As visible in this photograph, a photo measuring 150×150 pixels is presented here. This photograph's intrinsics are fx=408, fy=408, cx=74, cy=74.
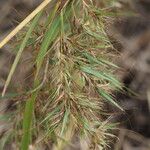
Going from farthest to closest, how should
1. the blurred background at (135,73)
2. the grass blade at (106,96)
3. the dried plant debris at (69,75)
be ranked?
the blurred background at (135,73)
the grass blade at (106,96)
the dried plant debris at (69,75)

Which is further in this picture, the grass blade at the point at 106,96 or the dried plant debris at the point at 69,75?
the grass blade at the point at 106,96

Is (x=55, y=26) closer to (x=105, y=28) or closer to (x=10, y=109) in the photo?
(x=105, y=28)

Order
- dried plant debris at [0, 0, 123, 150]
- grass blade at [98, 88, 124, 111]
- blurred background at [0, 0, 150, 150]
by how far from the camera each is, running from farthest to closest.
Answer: blurred background at [0, 0, 150, 150] < grass blade at [98, 88, 124, 111] < dried plant debris at [0, 0, 123, 150]

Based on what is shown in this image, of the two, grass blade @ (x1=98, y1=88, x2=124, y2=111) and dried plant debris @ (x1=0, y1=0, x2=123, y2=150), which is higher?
dried plant debris @ (x1=0, y1=0, x2=123, y2=150)

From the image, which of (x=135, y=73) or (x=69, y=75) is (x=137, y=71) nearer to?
(x=135, y=73)

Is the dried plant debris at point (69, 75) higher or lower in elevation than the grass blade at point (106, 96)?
higher

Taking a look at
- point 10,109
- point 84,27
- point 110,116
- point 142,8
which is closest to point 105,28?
point 84,27

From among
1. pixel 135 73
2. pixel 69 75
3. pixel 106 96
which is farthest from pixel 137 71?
pixel 69 75

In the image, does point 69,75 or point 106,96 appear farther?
point 106,96
